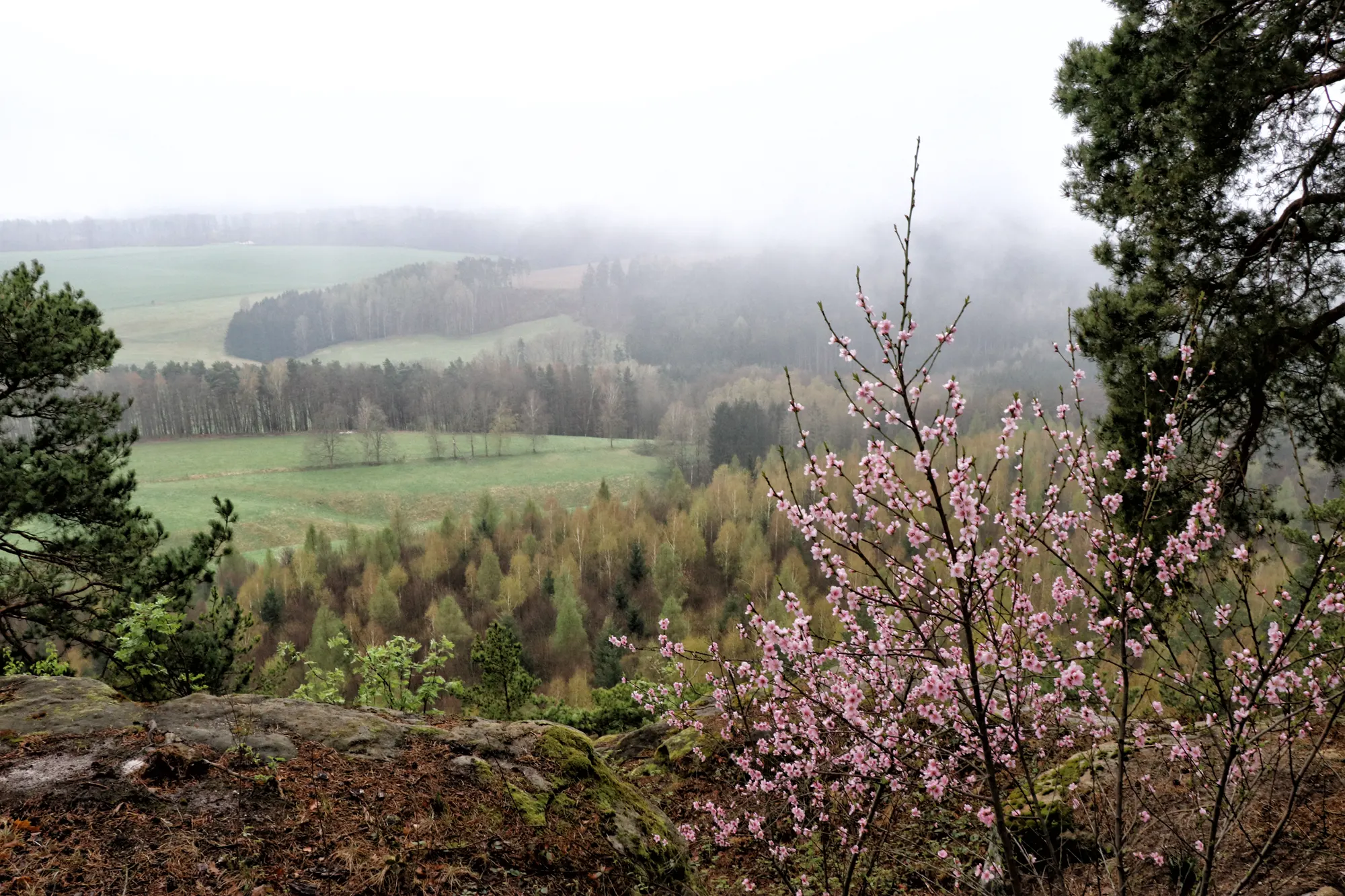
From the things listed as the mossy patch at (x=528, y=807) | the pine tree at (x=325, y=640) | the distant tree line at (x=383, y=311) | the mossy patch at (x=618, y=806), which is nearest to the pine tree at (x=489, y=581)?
the pine tree at (x=325, y=640)

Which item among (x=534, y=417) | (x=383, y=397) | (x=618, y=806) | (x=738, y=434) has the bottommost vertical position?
(x=738, y=434)

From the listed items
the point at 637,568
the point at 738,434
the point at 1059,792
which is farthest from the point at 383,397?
the point at 1059,792

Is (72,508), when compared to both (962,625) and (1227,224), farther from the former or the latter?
(1227,224)

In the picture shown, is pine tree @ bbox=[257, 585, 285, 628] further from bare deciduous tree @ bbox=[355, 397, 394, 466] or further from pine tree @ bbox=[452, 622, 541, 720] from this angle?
pine tree @ bbox=[452, 622, 541, 720]

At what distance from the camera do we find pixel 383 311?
149m

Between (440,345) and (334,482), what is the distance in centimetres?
8173

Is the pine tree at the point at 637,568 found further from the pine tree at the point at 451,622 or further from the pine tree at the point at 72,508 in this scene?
the pine tree at the point at 72,508

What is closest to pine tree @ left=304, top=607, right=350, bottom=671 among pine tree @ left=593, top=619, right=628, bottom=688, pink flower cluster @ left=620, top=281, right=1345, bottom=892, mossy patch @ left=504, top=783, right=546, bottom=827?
pine tree @ left=593, top=619, right=628, bottom=688

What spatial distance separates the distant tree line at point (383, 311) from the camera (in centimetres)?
14000

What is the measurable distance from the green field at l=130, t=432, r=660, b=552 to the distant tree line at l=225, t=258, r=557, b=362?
5585cm

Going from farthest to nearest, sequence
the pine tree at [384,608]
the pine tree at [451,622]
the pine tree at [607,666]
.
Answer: the pine tree at [384,608] < the pine tree at [451,622] < the pine tree at [607,666]

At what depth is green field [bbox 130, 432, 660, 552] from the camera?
226 feet

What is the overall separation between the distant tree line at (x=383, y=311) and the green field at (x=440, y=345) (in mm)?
1904

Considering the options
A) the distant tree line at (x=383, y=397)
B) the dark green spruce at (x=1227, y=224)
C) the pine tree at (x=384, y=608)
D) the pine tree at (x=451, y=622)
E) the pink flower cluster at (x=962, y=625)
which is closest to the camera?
the pink flower cluster at (x=962, y=625)
